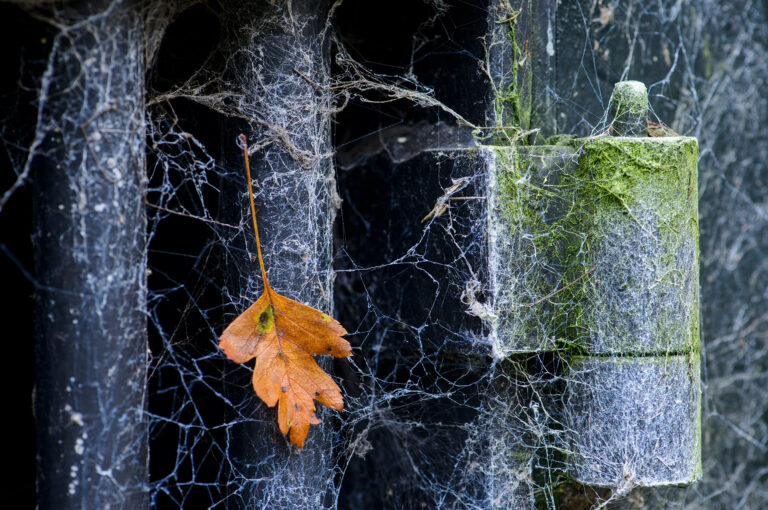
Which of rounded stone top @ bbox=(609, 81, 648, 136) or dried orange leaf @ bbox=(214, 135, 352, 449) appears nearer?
dried orange leaf @ bbox=(214, 135, 352, 449)

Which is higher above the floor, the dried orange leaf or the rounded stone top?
the rounded stone top

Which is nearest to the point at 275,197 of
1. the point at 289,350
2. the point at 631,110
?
the point at 289,350

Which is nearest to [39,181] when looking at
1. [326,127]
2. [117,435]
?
[117,435]

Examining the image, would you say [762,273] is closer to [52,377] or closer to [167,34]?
[167,34]

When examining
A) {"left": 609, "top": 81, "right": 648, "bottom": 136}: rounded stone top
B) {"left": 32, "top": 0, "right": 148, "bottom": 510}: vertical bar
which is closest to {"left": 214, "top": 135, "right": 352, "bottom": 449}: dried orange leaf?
{"left": 32, "top": 0, "right": 148, "bottom": 510}: vertical bar

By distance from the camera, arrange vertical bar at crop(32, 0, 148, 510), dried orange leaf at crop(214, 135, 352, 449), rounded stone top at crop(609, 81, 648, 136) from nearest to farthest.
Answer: vertical bar at crop(32, 0, 148, 510) < dried orange leaf at crop(214, 135, 352, 449) < rounded stone top at crop(609, 81, 648, 136)

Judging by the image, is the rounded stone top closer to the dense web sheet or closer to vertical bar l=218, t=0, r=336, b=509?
the dense web sheet

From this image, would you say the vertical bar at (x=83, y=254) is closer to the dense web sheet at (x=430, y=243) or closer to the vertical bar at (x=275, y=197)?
the dense web sheet at (x=430, y=243)
